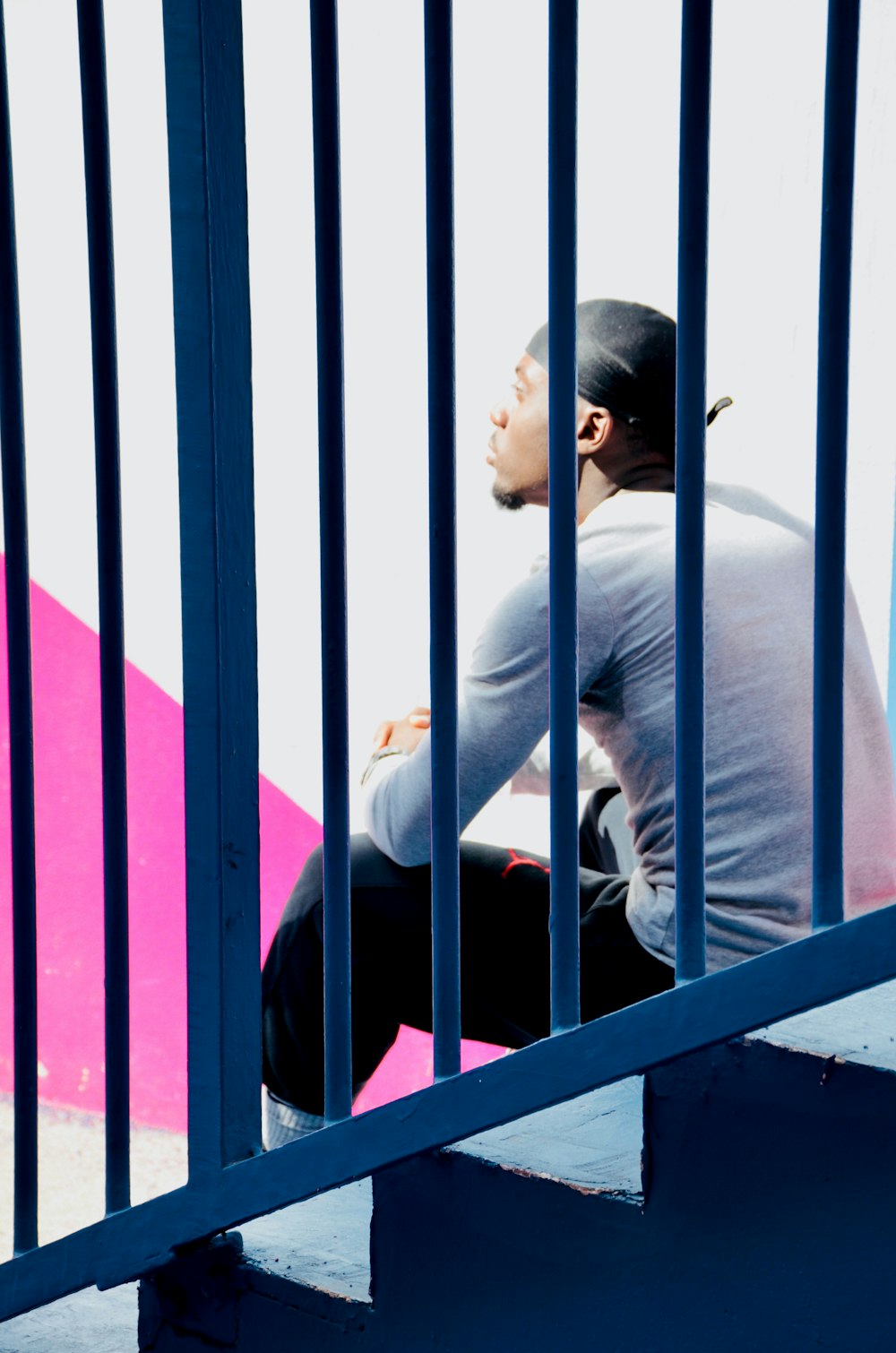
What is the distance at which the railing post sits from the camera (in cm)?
123

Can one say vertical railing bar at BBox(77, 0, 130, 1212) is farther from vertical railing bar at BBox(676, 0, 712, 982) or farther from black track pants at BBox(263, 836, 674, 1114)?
vertical railing bar at BBox(676, 0, 712, 982)

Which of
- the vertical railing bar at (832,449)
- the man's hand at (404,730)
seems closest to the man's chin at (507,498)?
the man's hand at (404,730)

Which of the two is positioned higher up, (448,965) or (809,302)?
(809,302)

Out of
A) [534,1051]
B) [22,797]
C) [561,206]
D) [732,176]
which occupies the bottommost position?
[534,1051]

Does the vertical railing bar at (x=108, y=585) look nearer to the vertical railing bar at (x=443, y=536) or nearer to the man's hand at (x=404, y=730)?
the vertical railing bar at (x=443, y=536)

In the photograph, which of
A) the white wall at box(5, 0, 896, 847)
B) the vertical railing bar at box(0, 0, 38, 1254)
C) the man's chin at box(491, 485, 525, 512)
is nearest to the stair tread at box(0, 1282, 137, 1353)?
the vertical railing bar at box(0, 0, 38, 1254)

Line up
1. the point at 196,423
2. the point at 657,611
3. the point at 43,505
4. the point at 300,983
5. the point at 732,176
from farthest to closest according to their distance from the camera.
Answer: the point at 43,505 → the point at 732,176 → the point at 300,983 → the point at 657,611 → the point at 196,423

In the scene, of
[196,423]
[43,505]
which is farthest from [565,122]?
[43,505]

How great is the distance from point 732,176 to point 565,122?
6.35 ft

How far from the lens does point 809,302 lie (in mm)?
2830

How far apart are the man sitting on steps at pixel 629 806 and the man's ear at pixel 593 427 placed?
0.09m

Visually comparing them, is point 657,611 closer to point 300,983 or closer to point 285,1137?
point 300,983

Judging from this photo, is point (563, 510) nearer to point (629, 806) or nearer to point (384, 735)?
point (629, 806)

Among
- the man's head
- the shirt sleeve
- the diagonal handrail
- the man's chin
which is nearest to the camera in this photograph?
the diagonal handrail
